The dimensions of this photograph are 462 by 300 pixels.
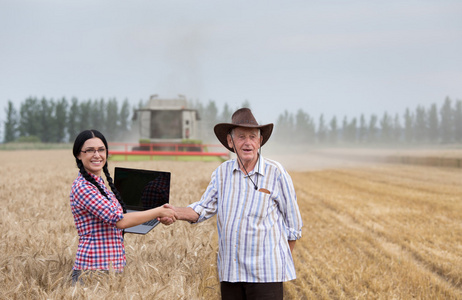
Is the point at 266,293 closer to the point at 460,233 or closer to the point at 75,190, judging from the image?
the point at 75,190

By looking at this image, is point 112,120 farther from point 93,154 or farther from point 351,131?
point 93,154

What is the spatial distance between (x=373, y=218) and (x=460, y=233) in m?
1.78

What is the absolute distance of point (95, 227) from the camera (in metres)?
2.82

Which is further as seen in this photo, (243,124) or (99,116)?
Result: (99,116)

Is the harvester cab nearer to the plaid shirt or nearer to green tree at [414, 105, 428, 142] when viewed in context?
the plaid shirt

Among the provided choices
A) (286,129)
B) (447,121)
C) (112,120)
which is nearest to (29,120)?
(112,120)

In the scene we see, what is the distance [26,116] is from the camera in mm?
80438

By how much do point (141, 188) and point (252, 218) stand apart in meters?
0.83

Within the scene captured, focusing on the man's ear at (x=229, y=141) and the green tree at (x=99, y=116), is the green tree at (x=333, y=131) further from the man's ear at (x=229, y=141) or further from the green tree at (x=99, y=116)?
the man's ear at (x=229, y=141)

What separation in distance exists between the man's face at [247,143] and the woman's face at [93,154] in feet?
2.91

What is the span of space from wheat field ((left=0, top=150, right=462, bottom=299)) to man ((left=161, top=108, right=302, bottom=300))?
1.07ft

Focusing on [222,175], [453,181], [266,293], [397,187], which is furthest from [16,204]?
[453,181]

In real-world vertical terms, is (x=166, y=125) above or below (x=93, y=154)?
above

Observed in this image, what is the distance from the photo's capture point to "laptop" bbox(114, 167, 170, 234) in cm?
316
